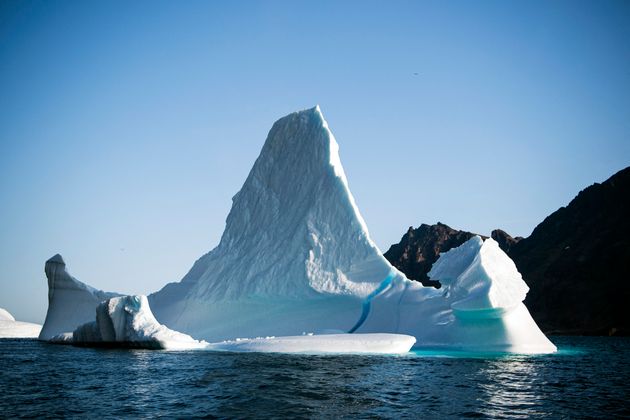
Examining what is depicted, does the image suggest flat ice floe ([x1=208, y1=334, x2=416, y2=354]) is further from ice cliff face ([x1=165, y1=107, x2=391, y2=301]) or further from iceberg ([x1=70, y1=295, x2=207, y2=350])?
ice cliff face ([x1=165, y1=107, x2=391, y2=301])

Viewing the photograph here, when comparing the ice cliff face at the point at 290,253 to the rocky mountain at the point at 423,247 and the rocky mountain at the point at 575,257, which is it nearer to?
the rocky mountain at the point at 575,257

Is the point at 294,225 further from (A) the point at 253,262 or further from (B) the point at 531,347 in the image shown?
(B) the point at 531,347

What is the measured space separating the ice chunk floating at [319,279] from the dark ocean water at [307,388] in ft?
12.9

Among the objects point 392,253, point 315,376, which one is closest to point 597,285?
point 392,253

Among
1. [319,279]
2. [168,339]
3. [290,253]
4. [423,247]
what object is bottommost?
[168,339]

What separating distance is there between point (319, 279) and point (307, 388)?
40.9ft

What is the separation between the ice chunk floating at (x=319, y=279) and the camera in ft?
65.5

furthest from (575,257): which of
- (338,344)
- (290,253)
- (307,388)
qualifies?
(307,388)

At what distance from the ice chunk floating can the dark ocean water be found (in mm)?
3944

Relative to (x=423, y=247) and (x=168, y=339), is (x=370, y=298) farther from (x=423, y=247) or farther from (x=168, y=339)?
(x=423, y=247)

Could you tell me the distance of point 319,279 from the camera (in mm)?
22906

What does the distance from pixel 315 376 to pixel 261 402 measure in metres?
3.11

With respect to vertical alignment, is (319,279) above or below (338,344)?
above

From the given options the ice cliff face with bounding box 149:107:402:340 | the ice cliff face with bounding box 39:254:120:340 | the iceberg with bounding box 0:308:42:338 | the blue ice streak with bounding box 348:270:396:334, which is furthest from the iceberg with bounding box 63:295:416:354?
the iceberg with bounding box 0:308:42:338
